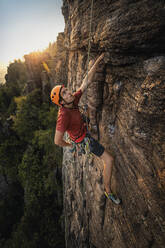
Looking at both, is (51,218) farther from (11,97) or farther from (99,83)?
(11,97)

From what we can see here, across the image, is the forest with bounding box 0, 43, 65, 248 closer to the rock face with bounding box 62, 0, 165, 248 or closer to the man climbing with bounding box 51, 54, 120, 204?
the man climbing with bounding box 51, 54, 120, 204

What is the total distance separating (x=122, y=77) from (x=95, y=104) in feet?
3.23

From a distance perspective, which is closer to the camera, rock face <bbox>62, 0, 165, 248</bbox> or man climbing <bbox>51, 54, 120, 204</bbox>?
rock face <bbox>62, 0, 165, 248</bbox>

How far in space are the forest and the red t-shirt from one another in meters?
9.23

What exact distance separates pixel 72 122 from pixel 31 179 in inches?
489

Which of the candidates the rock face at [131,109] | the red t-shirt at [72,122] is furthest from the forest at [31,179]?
the rock face at [131,109]

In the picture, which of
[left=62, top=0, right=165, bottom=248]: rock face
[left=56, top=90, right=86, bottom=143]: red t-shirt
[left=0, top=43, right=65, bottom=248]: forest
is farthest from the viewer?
[left=0, top=43, right=65, bottom=248]: forest

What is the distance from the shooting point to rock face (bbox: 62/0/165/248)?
1.52m

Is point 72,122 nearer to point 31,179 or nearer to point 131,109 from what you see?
point 131,109

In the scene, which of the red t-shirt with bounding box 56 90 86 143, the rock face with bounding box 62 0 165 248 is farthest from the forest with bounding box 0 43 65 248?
the rock face with bounding box 62 0 165 248

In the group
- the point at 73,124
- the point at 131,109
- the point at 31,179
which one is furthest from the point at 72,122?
the point at 31,179

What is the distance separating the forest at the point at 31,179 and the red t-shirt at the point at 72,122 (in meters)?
9.23

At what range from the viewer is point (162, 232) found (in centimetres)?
168

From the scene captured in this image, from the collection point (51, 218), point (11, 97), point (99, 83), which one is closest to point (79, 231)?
point (99, 83)
